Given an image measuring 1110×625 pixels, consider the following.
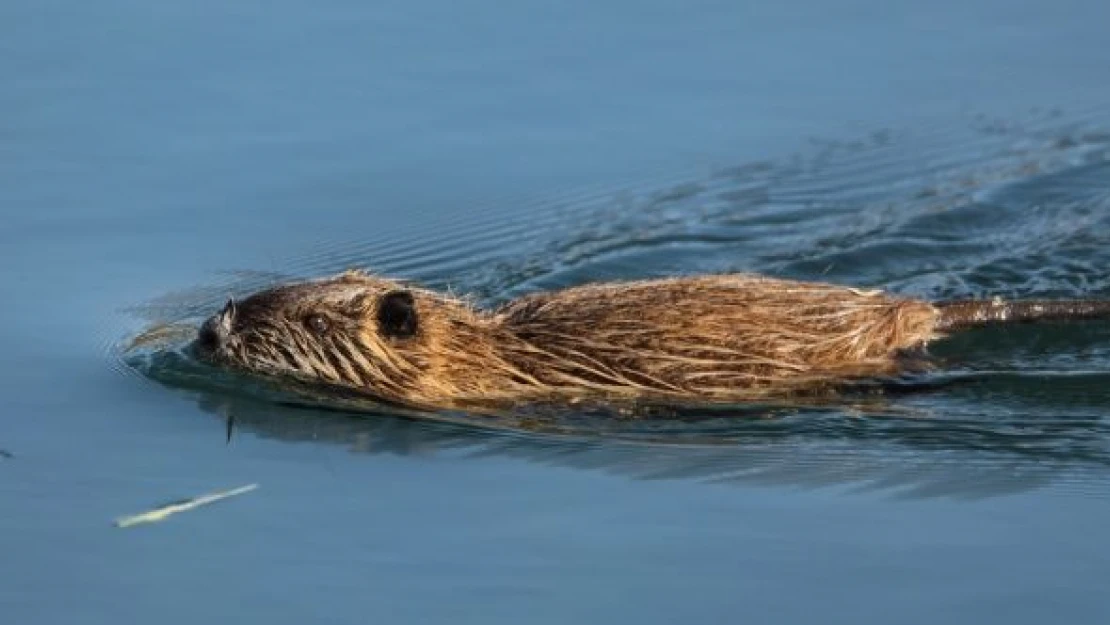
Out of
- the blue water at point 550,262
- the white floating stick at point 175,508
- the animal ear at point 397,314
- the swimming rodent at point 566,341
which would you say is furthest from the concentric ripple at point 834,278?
the white floating stick at point 175,508

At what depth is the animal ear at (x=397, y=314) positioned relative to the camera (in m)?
7.27

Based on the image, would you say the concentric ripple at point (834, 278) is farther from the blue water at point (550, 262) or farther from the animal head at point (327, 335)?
the animal head at point (327, 335)

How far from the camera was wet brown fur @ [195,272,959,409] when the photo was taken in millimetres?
7191

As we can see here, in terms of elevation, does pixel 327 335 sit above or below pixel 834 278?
below

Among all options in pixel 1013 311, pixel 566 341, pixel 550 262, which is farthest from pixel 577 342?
pixel 550 262

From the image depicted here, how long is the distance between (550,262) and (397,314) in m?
1.67

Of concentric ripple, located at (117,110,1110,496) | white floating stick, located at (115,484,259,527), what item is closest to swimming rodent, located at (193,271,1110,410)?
concentric ripple, located at (117,110,1110,496)

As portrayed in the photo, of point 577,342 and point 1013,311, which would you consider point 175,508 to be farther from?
point 1013,311

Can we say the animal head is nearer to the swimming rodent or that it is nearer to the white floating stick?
the swimming rodent

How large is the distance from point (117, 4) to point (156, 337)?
2.88m

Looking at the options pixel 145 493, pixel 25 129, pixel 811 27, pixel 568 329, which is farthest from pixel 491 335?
Answer: pixel 811 27

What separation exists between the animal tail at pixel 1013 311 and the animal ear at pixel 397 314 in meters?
1.73

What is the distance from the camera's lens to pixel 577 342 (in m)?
7.23

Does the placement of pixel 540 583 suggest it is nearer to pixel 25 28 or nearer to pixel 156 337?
pixel 156 337
